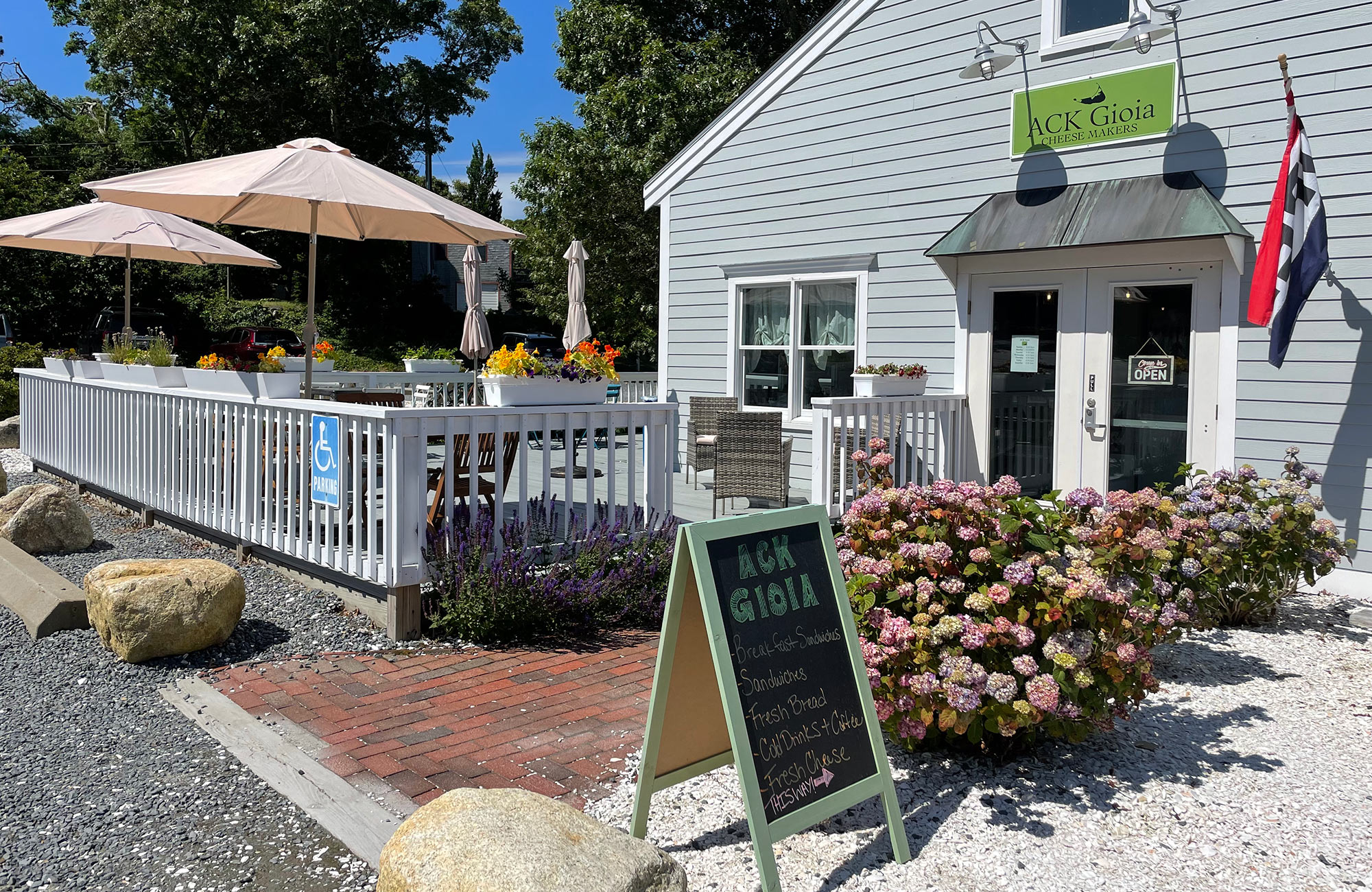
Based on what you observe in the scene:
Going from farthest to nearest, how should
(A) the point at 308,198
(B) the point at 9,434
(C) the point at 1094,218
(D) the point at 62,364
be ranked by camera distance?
(B) the point at 9,434 → (D) the point at 62,364 → (C) the point at 1094,218 → (A) the point at 308,198

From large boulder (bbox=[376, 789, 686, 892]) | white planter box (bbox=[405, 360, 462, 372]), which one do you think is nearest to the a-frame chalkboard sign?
large boulder (bbox=[376, 789, 686, 892])

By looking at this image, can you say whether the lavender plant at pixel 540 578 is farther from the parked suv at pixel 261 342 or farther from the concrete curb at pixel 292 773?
the parked suv at pixel 261 342

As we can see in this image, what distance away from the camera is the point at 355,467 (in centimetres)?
497

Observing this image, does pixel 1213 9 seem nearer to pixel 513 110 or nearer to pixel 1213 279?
pixel 1213 279

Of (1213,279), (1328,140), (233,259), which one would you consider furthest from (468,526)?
(233,259)

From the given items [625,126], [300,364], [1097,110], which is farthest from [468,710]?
[625,126]

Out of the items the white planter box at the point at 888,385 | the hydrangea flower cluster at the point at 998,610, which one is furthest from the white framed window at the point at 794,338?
the hydrangea flower cluster at the point at 998,610

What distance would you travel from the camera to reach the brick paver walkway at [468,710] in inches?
134

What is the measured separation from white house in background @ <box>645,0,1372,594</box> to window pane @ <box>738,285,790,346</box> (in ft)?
0.07

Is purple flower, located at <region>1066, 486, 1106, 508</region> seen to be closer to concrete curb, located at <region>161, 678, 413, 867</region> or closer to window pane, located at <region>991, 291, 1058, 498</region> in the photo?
concrete curb, located at <region>161, 678, 413, 867</region>

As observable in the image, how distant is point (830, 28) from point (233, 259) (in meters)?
6.54

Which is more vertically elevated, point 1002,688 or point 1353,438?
point 1353,438

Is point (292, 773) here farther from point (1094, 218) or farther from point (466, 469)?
point (1094, 218)

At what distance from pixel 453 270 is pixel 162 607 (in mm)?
42598
